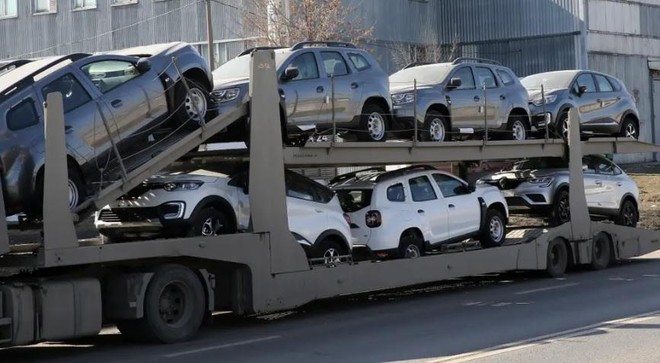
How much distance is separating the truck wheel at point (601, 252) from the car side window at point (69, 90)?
38.7 feet

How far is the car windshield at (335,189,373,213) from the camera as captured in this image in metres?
16.4

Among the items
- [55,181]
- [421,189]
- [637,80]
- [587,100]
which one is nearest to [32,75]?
[55,181]

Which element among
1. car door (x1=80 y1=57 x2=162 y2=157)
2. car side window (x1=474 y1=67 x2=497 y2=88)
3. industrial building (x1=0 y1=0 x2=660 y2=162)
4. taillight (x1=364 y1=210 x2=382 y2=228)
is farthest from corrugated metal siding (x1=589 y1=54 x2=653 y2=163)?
car door (x1=80 y1=57 x2=162 y2=157)

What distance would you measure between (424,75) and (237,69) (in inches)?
157

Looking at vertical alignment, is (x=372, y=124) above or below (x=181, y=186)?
above

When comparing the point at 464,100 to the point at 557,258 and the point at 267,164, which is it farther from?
the point at 267,164

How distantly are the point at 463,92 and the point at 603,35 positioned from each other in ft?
101

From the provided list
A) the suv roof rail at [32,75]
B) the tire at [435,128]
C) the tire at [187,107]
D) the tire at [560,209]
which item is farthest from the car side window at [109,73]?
the tire at [560,209]

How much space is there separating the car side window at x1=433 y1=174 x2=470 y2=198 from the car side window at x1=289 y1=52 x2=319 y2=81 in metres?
3.19

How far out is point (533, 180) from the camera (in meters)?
20.5

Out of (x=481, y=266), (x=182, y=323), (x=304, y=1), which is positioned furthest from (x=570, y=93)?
(x=304, y=1)

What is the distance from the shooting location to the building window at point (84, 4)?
4415cm

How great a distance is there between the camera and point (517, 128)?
19.5 meters

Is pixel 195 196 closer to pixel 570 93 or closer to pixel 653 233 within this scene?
pixel 570 93
